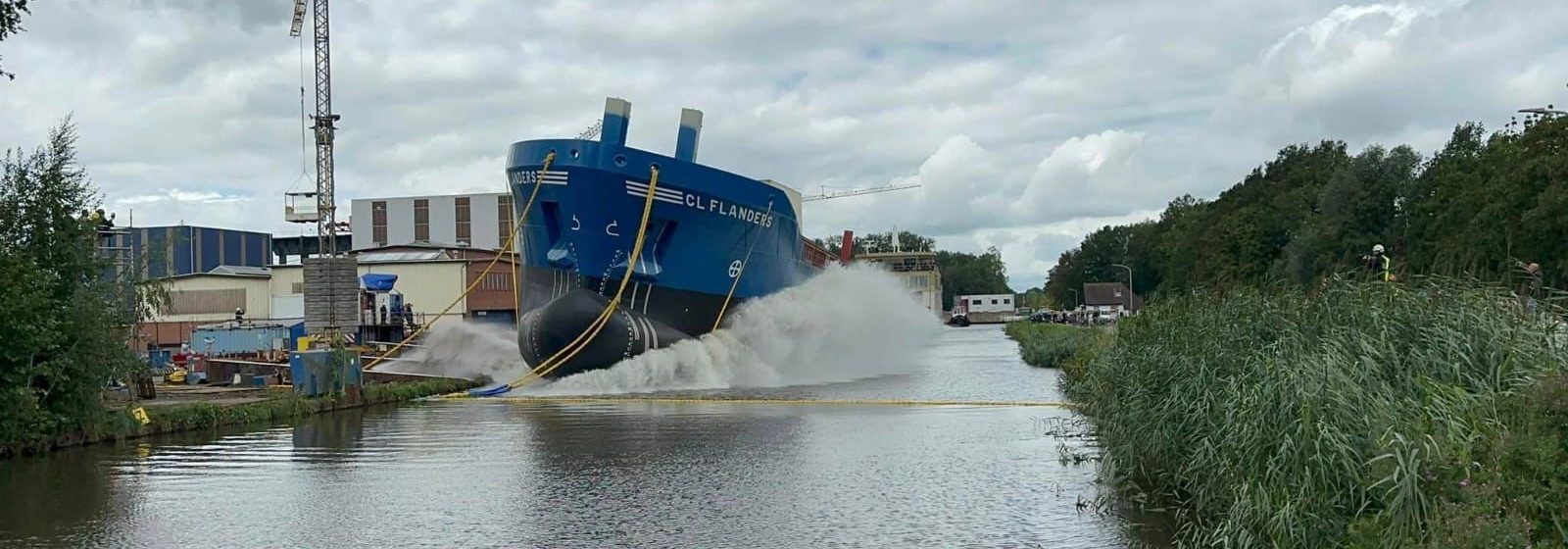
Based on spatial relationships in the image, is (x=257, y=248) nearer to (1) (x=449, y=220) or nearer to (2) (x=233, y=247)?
(2) (x=233, y=247)

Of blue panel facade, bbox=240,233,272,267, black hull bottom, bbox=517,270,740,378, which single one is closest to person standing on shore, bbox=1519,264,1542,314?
black hull bottom, bbox=517,270,740,378

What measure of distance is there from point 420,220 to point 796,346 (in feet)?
175

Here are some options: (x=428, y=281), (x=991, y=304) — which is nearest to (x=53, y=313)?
(x=428, y=281)

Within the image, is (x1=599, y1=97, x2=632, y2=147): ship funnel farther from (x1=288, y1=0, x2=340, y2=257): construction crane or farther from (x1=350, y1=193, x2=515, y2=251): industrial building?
(x1=350, y1=193, x2=515, y2=251): industrial building

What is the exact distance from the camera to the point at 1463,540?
6.85m

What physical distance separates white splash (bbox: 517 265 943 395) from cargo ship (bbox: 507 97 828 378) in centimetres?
55

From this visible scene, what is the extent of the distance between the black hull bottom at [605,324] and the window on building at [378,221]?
57609mm

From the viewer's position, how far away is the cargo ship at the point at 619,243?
32000 millimetres

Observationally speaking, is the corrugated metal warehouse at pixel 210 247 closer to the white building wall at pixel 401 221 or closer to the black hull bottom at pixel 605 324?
the white building wall at pixel 401 221

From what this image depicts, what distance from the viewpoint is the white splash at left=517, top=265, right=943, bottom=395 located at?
32375 millimetres

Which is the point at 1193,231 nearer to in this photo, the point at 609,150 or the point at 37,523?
the point at 609,150

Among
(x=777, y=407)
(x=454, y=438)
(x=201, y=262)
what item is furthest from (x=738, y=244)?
(x=201, y=262)

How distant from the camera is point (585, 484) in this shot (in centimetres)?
1566

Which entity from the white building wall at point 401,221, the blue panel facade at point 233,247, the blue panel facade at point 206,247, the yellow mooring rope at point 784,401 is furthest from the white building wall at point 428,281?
the blue panel facade at point 233,247
